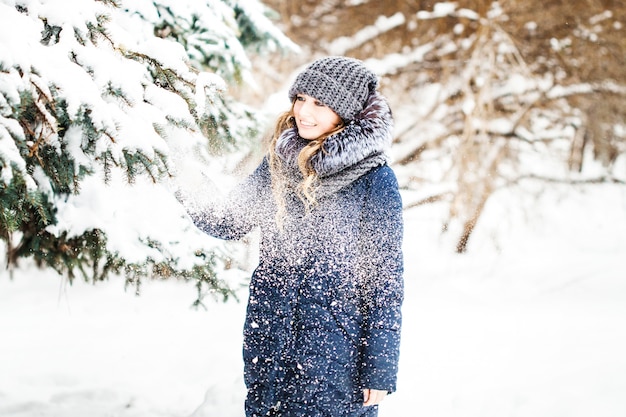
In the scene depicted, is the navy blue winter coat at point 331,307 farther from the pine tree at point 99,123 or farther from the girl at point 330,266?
the pine tree at point 99,123

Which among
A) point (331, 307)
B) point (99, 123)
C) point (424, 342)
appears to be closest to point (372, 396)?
point (331, 307)

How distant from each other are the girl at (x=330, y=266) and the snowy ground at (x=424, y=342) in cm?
150

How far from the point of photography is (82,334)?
184 inches

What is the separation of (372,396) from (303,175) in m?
0.83

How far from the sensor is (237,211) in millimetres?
2107

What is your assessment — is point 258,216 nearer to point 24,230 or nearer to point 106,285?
point 24,230

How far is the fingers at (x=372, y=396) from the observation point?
1.79 metres

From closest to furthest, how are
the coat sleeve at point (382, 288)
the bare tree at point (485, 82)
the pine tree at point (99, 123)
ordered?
1. the pine tree at point (99, 123)
2. the coat sleeve at point (382, 288)
3. the bare tree at point (485, 82)

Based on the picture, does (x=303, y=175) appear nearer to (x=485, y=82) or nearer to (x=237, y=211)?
(x=237, y=211)

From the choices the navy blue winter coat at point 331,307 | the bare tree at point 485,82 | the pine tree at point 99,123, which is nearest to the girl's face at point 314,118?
the navy blue winter coat at point 331,307

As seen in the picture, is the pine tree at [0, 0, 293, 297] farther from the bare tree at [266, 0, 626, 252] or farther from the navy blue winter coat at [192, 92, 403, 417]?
the bare tree at [266, 0, 626, 252]

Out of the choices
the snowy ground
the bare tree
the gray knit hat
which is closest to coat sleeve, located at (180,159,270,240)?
the gray knit hat

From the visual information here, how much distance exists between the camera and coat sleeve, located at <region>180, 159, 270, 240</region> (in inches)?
82.9

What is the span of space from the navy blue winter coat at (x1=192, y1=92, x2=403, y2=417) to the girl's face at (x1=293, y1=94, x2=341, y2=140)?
237 mm
